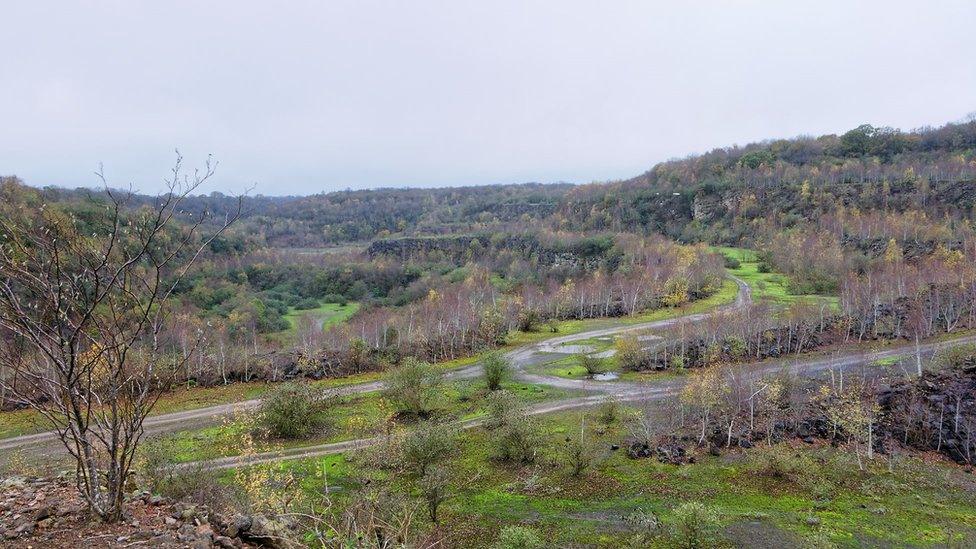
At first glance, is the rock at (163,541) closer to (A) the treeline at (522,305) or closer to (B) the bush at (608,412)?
(B) the bush at (608,412)

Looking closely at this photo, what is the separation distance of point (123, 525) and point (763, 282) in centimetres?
7969

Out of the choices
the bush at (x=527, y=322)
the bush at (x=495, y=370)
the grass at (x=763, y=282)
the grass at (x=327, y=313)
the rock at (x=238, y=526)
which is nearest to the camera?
the rock at (x=238, y=526)

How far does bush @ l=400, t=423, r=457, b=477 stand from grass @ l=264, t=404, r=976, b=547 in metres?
1.20

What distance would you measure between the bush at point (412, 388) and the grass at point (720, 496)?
665cm

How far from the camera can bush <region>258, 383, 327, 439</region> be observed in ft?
99.6

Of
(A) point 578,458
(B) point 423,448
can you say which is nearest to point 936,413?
(A) point 578,458

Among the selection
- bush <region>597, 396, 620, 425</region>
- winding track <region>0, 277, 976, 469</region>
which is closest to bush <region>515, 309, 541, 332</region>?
winding track <region>0, 277, 976, 469</region>

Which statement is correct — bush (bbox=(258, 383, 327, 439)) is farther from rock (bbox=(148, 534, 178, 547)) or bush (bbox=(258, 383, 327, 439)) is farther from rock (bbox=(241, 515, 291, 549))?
rock (bbox=(148, 534, 178, 547))

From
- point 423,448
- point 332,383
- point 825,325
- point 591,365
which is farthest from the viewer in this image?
point 825,325

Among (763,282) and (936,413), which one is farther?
(763,282)

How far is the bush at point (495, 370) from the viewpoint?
38750 mm

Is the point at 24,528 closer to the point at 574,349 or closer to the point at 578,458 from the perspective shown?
the point at 578,458

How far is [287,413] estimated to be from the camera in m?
30.6

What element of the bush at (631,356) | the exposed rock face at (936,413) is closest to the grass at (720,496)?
the exposed rock face at (936,413)
